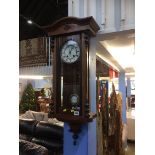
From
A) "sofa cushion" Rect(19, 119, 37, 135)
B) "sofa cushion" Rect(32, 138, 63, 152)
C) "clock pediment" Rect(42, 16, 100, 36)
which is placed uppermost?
"clock pediment" Rect(42, 16, 100, 36)

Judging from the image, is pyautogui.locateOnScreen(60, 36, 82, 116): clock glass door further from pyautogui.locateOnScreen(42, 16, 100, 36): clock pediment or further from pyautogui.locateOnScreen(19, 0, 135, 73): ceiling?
pyautogui.locateOnScreen(19, 0, 135, 73): ceiling

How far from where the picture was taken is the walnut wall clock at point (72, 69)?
7.22 ft

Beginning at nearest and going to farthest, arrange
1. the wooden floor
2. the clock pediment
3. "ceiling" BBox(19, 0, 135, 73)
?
the clock pediment → "ceiling" BBox(19, 0, 135, 73) → the wooden floor

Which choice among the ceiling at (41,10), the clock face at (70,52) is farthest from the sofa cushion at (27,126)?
the clock face at (70,52)

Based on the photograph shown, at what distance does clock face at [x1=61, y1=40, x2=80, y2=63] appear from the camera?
229 cm

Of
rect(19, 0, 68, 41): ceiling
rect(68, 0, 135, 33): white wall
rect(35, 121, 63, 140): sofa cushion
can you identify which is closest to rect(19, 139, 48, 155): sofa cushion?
rect(35, 121, 63, 140): sofa cushion

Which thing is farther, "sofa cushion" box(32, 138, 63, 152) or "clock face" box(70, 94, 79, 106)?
"sofa cushion" box(32, 138, 63, 152)

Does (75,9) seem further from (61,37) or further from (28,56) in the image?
(28,56)
